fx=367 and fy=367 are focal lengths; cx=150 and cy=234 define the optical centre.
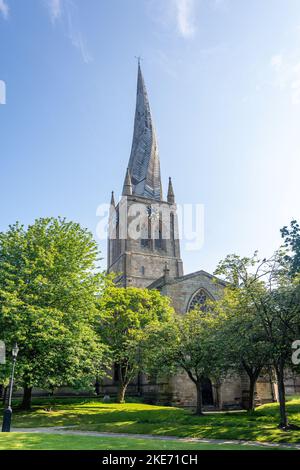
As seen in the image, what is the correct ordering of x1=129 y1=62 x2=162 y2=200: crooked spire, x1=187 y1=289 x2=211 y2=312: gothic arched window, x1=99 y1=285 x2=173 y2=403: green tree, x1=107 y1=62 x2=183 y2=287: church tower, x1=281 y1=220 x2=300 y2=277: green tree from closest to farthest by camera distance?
x1=281 y1=220 x2=300 y2=277: green tree < x1=99 y1=285 x2=173 y2=403: green tree < x1=187 y1=289 x2=211 y2=312: gothic arched window < x1=107 y1=62 x2=183 y2=287: church tower < x1=129 y1=62 x2=162 y2=200: crooked spire

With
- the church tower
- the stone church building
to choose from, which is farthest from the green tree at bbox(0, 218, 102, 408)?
the church tower

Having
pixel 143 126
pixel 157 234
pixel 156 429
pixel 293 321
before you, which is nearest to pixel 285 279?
pixel 293 321

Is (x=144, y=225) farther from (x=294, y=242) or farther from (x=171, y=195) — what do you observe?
(x=294, y=242)

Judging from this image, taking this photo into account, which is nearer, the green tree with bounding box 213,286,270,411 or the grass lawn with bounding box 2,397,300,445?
the grass lawn with bounding box 2,397,300,445

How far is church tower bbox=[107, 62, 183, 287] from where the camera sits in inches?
1869

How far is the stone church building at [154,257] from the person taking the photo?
107 ft

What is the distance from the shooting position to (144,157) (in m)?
58.5

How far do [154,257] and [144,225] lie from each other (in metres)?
5.15

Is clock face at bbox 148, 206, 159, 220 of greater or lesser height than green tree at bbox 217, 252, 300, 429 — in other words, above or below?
above

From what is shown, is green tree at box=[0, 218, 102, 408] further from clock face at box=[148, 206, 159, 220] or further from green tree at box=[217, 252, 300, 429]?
clock face at box=[148, 206, 159, 220]

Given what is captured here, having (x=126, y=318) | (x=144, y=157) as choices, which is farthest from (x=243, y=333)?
(x=144, y=157)

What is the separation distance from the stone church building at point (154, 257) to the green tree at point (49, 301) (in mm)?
10601

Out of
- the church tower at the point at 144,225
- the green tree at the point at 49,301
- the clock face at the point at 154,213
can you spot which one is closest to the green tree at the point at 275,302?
the green tree at the point at 49,301
